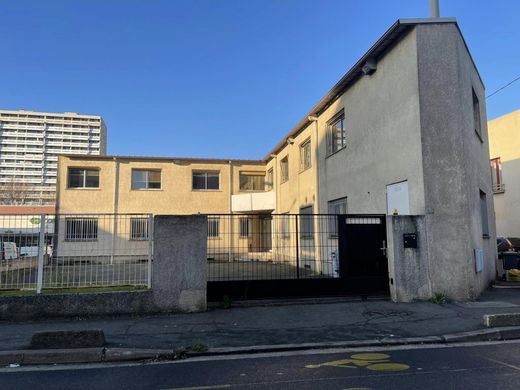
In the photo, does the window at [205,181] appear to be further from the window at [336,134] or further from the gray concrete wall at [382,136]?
the gray concrete wall at [382,136]

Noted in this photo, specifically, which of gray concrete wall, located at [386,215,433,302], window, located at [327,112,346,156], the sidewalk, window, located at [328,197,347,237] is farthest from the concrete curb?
window, located at [327,112,346,156]

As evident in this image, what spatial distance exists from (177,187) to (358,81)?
657 inches

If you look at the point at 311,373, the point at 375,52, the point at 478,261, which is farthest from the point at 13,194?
the point at 311,373

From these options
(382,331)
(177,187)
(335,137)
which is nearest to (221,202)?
(177,187)

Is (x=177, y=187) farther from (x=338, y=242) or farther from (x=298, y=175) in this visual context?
(x=338, y=242)

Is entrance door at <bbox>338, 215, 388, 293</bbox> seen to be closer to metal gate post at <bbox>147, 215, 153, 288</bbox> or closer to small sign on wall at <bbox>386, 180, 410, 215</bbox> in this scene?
small sign on wall at <bbox>386, 180, 410, 215</bbox>

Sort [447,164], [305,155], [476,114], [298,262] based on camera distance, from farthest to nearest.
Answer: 1. [305,155]
2. [476,114]
3. [298,262]
4. [447,164]

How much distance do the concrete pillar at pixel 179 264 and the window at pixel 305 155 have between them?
10567 mm

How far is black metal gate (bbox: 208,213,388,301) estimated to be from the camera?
10.2 meters

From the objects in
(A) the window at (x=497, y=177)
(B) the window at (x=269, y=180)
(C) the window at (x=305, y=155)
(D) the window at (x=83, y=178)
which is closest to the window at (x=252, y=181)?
(B) the window at (x=269, y=180)

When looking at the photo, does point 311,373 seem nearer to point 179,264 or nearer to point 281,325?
point 281,325

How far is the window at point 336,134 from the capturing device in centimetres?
1560

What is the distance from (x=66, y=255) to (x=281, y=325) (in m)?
4.87

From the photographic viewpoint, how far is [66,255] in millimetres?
8945
